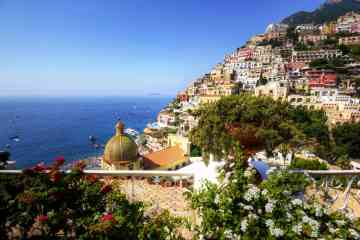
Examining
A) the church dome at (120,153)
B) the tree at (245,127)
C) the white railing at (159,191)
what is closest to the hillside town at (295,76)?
the church dome at (120,153)

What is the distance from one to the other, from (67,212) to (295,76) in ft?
239

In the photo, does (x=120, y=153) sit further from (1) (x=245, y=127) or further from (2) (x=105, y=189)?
(2) (x=105, y=189)

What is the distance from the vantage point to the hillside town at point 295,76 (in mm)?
47688

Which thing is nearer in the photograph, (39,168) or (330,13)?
(39,168)

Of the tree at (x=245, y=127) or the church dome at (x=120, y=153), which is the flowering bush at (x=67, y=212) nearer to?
the tree at (x=245, y=127)

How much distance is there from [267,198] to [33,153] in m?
60.9

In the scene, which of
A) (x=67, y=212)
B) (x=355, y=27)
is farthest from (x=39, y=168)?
(x=355, y=27)

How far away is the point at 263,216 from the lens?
80.6 inches

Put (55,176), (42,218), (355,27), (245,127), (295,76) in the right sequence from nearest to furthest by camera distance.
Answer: (42,218), (55,176), (245,127), (295,76), (355,27)

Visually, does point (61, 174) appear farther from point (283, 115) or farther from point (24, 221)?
point (283, 115)

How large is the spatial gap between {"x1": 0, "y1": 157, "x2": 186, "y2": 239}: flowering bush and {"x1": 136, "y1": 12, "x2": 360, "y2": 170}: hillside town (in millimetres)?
20224

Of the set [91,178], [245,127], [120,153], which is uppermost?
[245,127]

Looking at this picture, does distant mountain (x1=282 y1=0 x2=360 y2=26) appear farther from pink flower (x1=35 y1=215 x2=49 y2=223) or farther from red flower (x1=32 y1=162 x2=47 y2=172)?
pink flower (x1=35 y1=215 x2=49 y2=223)

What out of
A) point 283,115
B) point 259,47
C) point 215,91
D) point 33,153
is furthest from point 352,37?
point 33,153
